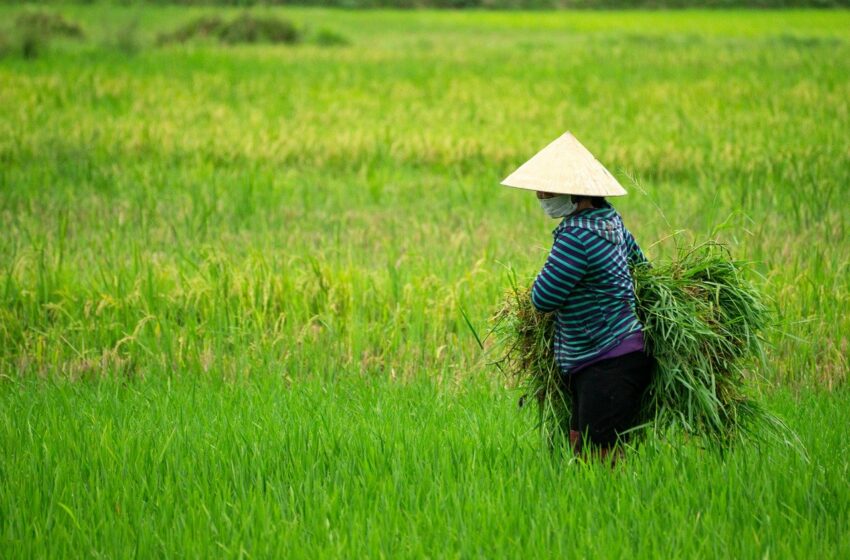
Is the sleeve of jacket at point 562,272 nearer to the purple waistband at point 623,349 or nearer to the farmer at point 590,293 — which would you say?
the farmer at point 590,293

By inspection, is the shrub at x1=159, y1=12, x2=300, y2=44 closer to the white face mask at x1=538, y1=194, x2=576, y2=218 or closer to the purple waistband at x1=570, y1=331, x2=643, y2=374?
the white face mask at x1=538, y1=194, x2=576, y2=218

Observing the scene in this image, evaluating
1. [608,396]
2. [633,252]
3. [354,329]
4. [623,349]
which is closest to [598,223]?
[633,252]

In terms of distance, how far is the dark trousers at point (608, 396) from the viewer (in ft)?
10.4

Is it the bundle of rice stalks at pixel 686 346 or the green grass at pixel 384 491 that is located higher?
the bundle of rice stalks at pixel 686 346

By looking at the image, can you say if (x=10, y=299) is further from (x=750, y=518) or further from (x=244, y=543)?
(x=750, y=518)

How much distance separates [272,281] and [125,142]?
19.6ft

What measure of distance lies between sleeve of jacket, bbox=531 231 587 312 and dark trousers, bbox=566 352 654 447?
286 millimetres

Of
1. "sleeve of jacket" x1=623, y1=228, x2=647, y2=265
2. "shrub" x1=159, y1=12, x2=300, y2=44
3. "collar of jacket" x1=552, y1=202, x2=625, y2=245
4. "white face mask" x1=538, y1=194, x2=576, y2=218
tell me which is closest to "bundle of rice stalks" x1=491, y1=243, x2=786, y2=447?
"sleeve of jacket" x1=623, y1=228, x2=647, y2=265

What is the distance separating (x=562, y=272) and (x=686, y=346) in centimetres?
51

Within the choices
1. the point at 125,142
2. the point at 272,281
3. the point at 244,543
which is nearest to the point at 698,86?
the point at 125,142

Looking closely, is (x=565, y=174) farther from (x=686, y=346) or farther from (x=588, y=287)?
(x=686, y=346)

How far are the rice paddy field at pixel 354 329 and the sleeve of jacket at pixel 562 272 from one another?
1.54 ft

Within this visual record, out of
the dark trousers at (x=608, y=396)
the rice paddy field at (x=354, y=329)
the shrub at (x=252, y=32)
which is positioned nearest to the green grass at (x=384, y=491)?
the rice paddy field at (x=354, y=329)

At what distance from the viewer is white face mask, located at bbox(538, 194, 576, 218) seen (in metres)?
3.23
